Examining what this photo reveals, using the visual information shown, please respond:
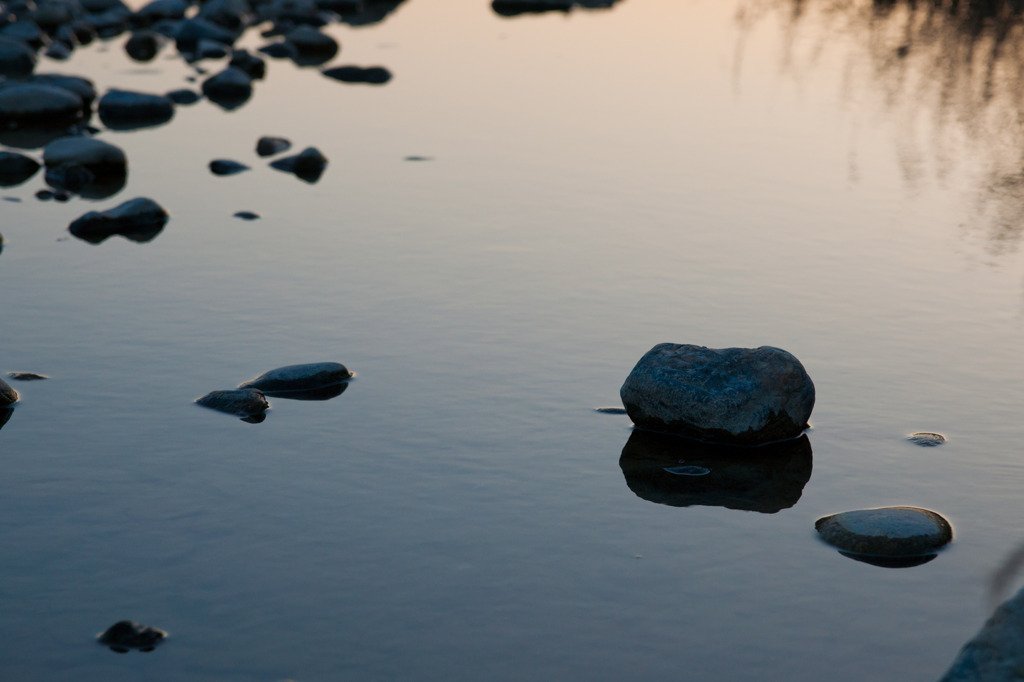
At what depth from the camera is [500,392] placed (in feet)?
26.7

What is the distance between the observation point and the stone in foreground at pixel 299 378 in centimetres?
815

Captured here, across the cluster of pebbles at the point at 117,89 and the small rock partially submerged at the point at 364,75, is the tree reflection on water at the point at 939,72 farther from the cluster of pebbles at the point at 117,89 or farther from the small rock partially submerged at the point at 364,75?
the cluster of pebbles at the point at 117,89

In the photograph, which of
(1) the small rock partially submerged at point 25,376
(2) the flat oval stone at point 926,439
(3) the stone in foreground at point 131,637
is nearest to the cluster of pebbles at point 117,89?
(1) the small rock partially submerged at point 25,376

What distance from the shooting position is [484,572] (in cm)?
597

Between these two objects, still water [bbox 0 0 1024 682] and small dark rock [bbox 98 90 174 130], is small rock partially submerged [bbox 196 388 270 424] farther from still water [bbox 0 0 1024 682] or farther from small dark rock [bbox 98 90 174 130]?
small dark rock [bbox 98 90 174 130]

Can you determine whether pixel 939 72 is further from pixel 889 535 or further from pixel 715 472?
pixel 889 535

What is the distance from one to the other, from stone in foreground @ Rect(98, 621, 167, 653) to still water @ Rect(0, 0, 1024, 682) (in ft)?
0.22

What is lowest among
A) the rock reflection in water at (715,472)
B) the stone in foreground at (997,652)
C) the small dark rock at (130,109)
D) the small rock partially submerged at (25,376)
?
the small dark rock at (130,109)

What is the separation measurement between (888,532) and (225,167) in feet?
32.9

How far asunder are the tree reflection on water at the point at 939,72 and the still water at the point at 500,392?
119 millimetres

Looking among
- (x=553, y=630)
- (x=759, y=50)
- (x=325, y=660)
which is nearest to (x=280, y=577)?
(x=325, y=660)

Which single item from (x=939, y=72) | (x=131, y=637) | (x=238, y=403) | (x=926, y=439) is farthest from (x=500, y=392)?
(x=939, y=72)

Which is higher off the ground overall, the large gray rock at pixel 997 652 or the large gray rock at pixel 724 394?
the large gray rock at pixel 997 652

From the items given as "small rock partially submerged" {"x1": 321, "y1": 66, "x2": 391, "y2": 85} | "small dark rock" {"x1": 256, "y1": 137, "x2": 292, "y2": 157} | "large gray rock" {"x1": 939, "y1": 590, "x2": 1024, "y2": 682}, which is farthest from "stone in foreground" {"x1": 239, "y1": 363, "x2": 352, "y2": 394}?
"small rock partially submerged" {"x1": 321, "y1": 66, "x2": 391, "y2": 85}
